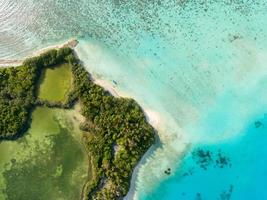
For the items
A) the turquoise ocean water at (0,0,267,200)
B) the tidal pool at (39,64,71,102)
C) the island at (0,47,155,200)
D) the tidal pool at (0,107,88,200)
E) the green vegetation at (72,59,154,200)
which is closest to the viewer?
the green vegetation at (72,59,154,200)

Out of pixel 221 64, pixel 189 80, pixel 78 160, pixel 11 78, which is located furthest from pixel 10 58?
pixel 221 64

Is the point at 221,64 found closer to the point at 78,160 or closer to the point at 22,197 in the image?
the point at 78,160

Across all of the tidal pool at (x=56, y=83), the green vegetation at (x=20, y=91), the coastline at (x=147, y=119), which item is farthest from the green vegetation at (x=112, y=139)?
the green vegetation at (x=20, y=91)

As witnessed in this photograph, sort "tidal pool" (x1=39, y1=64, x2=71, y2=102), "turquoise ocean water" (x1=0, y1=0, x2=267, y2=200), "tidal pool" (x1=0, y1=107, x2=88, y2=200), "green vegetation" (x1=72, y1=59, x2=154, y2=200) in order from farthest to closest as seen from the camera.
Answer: "tidal pool" (x1=39, y1=64, x2=71, y2=102), "turquoise ocean water" (x1=0, y1=0, x2=267, y2=200), "tidal pool" (x1=0, y1=107, x2=88, y2=200), "green vegetation" (x1=72, y1=59, x2=154, y2=200)

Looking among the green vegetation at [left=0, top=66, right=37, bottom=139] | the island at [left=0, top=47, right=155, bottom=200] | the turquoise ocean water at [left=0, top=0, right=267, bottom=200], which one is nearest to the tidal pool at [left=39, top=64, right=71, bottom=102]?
the island at [left=0, top=47, right=155, bottom=200]

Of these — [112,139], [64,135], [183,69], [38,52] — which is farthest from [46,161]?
[183,69]

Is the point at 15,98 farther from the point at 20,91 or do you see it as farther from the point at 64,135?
the point at 64,135

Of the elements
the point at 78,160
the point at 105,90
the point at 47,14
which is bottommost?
the point at 78,160

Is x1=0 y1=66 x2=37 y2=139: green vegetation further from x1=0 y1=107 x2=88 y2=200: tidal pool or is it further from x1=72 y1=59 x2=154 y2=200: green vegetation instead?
x1=72 y1=59 x2=154 y2=200: green vegetation
